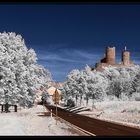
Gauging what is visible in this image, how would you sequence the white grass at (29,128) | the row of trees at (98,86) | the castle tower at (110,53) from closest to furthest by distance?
the white grass at (29,128) → the castle tower at (110,53) → the row of trees at (98,86)

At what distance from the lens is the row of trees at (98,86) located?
8831 centimetres

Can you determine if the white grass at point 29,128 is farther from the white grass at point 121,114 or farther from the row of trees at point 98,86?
the row of trees at point 98,86

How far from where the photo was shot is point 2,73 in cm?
4766

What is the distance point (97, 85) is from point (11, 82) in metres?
41.0

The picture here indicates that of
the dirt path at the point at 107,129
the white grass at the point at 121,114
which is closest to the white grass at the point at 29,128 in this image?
the dirt path at the point at 107,129

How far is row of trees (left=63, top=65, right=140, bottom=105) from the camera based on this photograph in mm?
88312

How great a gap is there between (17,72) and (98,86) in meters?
38.8

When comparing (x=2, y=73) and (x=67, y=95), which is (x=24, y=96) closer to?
(x=2, y=73)

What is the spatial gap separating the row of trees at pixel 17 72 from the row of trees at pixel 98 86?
30.5 m

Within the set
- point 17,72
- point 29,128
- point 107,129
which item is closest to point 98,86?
point 17,72

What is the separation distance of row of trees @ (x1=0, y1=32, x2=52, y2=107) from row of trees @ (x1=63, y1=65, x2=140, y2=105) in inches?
1199

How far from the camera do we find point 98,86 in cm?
8769

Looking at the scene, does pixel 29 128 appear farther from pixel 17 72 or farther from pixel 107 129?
pixel 17 72
